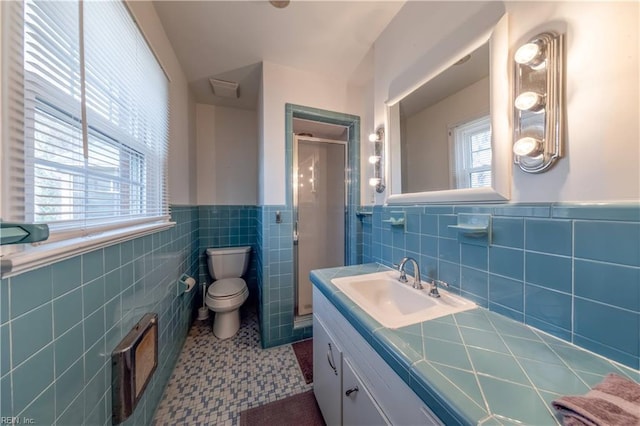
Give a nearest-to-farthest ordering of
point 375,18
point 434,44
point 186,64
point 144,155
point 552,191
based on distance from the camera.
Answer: point 552,191 → point 434,44 → point 144,155 → point 375,18 → point 186,64

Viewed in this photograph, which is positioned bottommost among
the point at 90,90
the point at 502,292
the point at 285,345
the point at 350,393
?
the point at 285,345

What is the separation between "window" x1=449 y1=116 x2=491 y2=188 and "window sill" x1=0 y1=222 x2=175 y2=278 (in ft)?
4.53

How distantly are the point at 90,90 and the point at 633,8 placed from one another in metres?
1.62

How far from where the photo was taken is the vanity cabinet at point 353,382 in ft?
1.92

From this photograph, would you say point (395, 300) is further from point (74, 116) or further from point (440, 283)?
point (74, 116)

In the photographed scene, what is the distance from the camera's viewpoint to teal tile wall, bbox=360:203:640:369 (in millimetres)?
519

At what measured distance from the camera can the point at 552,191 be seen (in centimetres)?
65

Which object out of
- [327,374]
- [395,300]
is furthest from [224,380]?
[395,300]

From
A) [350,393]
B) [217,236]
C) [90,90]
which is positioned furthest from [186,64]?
[350,393]

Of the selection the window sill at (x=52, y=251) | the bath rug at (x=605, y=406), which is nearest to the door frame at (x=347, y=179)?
the window sill at (x=52, y=251)

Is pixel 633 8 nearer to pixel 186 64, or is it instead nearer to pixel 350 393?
pixel 350 393

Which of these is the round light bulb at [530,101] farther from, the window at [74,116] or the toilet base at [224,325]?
the toilet base at [224,325]

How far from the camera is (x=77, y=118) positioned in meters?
0.69

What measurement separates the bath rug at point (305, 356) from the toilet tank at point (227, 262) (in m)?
0.99
